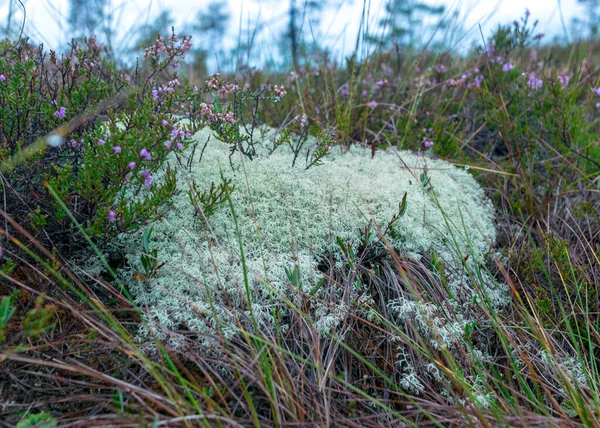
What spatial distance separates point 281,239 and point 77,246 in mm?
1023

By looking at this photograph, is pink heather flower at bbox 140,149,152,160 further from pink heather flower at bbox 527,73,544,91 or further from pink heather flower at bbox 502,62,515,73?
pink heather flower at bbox 502,62,515,73

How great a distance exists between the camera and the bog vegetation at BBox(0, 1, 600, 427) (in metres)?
1.68

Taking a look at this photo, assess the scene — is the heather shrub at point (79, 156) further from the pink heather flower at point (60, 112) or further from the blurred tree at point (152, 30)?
the blurred tree at point (152, 30)

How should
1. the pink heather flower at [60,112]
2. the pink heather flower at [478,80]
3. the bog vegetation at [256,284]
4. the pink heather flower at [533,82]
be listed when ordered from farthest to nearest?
1. the pink heather flower at [478,80]
2. the pink heather flower at [533,82]
3. the pink heather flower at [60,112]
4. the bog vegetation at [256,284]

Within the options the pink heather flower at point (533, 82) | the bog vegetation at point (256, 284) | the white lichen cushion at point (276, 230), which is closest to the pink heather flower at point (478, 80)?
the pink heather flower at point (533, 82)

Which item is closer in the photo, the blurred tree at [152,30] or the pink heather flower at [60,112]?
the pink heather flower at [60,112]

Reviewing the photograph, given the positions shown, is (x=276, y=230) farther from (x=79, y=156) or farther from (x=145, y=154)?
(x=79, y=156)

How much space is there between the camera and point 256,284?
2.14 m

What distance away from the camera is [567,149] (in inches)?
133

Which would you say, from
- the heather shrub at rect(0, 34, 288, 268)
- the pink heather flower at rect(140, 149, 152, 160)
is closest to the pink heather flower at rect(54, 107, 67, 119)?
the heather shrub at rect(0, 34, 288, 268)

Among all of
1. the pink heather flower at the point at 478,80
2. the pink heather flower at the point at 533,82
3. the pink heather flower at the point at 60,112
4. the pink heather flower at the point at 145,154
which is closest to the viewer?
the pink heather flower at the point at 145,154

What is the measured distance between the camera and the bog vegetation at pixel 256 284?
66.0 inches

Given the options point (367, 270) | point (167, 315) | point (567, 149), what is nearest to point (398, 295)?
point (367, 270)

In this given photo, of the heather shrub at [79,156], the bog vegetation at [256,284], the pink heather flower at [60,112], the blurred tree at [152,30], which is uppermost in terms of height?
the blurred tree at [152,30]
